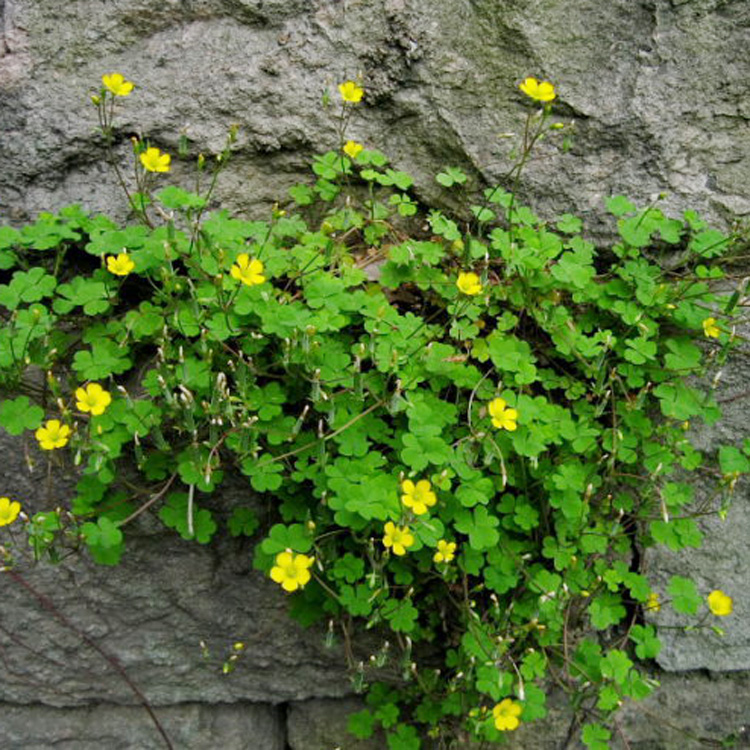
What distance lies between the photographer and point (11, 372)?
2.21 metres

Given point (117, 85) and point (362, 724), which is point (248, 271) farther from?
point (362, 724)

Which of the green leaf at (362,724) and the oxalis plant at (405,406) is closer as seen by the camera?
the oxalis plant at (405,406)

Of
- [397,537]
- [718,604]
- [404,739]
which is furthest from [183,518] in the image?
[718,604]

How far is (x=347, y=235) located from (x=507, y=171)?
59cm

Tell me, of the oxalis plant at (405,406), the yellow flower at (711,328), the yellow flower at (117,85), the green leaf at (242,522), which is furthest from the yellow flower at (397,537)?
the yellow flower at (117,85)

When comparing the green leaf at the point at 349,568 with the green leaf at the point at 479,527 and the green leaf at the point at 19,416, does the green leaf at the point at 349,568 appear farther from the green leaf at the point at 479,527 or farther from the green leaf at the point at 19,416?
the green leaf at the point at 19,416

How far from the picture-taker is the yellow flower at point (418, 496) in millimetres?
2068

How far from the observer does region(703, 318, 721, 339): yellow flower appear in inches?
95.1

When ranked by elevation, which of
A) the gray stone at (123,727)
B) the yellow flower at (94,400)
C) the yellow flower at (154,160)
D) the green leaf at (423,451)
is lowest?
the gray stone at (123,727)

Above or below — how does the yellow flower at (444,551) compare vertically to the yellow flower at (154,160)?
below

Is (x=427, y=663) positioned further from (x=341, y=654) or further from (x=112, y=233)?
(x=112, y=233)

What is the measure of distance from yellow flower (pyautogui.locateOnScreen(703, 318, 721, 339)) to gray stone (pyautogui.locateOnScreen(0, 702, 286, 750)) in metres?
1.93

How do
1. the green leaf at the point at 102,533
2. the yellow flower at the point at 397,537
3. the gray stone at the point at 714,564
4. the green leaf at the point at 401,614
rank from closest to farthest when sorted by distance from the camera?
the yellow flower at the point at 397,537, the green leaf at the point at 102,533, the green leaf at the point at 401,614, the gray stone at the point at 714,564

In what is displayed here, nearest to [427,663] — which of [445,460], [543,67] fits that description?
[445,460]
